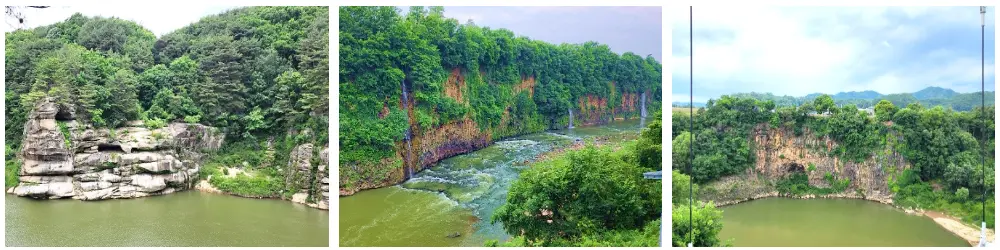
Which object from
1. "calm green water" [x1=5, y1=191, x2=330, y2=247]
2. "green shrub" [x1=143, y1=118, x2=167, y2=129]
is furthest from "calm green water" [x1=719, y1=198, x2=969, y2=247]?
"green shrub" [x1=143, y1=118, x2=167, y2=129]

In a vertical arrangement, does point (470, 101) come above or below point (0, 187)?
above

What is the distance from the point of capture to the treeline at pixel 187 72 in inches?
204

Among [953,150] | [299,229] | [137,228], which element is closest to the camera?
[953,150]

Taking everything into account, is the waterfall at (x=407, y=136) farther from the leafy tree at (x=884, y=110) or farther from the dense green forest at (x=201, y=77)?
the leafy tree at (x=884, y=110)

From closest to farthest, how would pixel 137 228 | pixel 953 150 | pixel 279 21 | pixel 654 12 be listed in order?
1. pixel 654 12
2. pixel 953 150
3. pixel 137 228
4. pixel 279 21

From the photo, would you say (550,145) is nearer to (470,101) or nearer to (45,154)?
(470,101)

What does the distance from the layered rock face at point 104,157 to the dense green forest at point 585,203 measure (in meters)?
3.89

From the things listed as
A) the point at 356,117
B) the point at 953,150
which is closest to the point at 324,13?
the point at 356,117

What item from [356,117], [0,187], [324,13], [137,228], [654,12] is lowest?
[137,228]

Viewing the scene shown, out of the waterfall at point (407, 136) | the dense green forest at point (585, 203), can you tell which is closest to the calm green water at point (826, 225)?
the dense green forest at point (585, 203)

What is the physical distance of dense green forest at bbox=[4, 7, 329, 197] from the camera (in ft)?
17.1

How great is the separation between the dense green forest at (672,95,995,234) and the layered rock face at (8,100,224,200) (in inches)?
187

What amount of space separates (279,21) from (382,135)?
1707 mm

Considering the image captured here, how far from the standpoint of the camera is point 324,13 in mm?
5148
